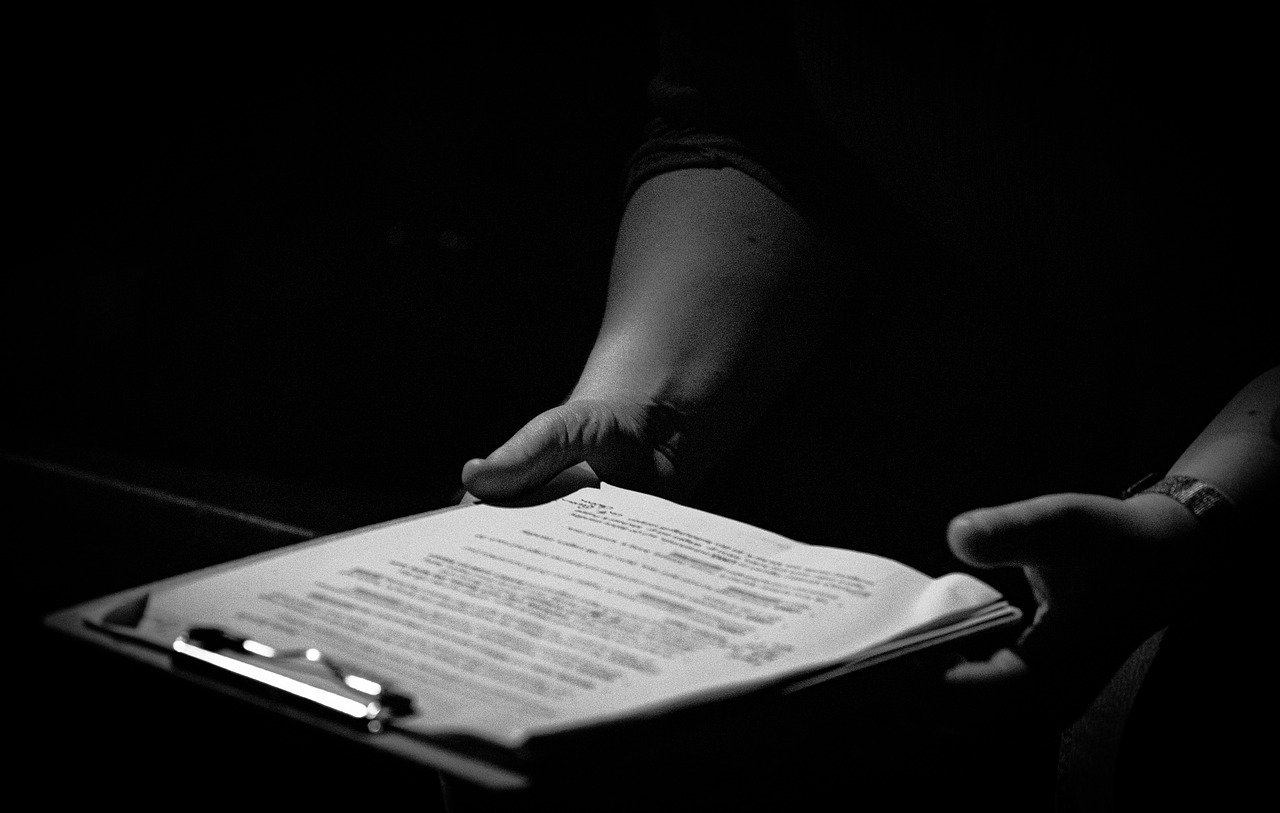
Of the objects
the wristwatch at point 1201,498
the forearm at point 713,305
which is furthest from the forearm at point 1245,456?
the forearm at point 713,305

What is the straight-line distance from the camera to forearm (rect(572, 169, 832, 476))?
849mm

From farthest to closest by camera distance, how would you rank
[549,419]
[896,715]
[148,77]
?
[148,77], [549,419], [896,715]

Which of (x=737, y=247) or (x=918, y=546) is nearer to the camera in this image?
(x=918, y=546)

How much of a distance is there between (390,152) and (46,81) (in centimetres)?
47

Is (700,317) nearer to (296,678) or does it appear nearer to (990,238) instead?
(990,238)

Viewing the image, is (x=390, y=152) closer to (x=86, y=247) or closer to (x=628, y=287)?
(x=86, y=247)

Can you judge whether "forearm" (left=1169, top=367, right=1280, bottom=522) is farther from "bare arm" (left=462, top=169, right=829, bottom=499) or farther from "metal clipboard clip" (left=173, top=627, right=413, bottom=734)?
"metal clipboard clip" (left=173, top=627, right=413, bottom=734)

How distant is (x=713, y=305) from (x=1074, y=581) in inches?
17.4

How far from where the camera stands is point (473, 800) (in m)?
0.53

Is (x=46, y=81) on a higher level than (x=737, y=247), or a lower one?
higher

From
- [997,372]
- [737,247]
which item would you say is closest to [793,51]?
[737,247]

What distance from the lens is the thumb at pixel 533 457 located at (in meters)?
0.63

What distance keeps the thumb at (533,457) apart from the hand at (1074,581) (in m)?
0.29

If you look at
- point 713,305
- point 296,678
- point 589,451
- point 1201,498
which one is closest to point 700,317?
point 713,305
